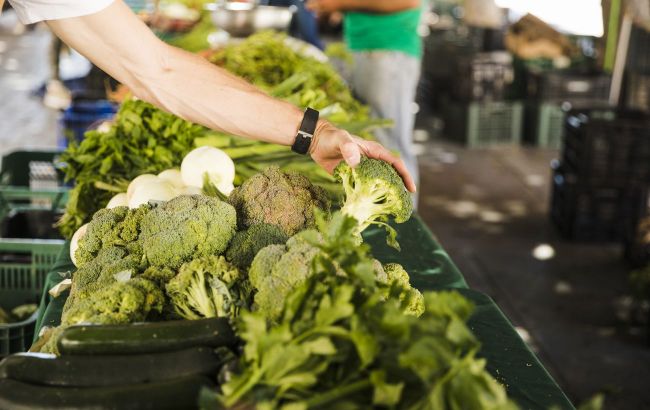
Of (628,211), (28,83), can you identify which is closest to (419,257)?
(628,211)

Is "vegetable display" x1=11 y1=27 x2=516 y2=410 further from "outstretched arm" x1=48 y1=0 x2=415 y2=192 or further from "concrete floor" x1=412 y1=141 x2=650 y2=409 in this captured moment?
"concrete floor" x1=412 y1=141 x2=650 y2=409

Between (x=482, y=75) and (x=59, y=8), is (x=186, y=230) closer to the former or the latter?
(x=59, y=8)

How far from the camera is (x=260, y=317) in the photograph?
127cm

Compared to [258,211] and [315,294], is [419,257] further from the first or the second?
[315,294]

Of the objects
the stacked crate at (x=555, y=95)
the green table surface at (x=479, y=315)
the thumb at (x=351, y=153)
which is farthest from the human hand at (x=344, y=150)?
the stacked crate at (x=555, y=95)

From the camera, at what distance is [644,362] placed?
3980 millimetres

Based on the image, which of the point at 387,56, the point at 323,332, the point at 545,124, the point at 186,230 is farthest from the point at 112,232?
the point at 545,124

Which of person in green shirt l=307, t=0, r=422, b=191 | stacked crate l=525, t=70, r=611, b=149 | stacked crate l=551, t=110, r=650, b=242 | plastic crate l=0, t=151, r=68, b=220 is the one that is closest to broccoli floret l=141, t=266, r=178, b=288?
plastic crate l=0, t=151, r=68, b=220

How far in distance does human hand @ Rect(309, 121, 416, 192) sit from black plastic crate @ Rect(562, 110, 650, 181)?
12.8ft

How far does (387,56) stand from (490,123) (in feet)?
12.5

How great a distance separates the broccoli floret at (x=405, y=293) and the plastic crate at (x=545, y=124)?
6936mm

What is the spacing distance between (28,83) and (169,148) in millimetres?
8729

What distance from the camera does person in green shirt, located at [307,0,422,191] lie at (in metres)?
4.89

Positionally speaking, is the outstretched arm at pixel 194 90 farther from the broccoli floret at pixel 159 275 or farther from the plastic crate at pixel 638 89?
the plastic crate at pixel 638 89
